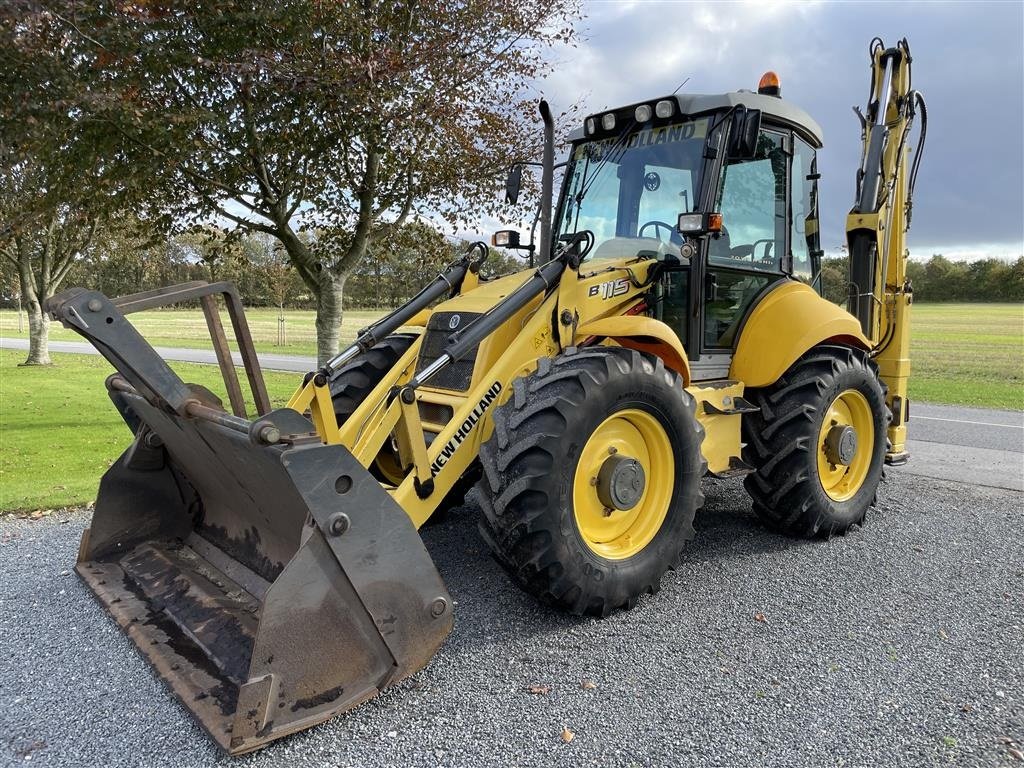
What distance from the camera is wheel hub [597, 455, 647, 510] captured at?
388 centimetres

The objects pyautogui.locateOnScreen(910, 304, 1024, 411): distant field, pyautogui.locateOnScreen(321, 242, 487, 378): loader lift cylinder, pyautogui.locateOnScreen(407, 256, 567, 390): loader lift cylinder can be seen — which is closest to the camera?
pyautogui.locateOnScreen(407, 256, 567, 390): loader lift cylinder

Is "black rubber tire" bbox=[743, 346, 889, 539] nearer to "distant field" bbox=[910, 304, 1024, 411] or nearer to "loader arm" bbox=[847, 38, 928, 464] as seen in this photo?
"loader arm" bbox=[847, 38, 928, 464]

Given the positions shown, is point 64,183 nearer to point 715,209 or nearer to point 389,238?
point 389,238

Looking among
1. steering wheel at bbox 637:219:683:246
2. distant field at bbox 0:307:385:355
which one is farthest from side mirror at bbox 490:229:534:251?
distant field at bbox 0:307:385:355

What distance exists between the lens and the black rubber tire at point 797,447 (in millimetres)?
4910

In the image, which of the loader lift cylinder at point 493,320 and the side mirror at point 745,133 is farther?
the side mirror at point 745,133

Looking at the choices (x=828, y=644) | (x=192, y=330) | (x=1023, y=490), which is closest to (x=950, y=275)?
(x=192, y=330)

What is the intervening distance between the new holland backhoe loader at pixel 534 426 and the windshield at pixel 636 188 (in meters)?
0.01

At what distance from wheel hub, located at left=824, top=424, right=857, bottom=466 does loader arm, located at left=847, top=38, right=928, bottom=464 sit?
1.40m

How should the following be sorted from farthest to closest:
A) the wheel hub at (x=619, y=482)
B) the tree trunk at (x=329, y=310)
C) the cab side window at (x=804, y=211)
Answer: the tree trunk at (x=329, y=310) < the cab side window at (x=804, y=211) < the wheel hub at (x=619, y=482)

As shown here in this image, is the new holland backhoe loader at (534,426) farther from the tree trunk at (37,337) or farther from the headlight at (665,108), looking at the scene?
the tree trunk at (37,337)

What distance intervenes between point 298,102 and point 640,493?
508 cm

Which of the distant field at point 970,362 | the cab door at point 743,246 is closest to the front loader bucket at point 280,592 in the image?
the cab door at point 743,246

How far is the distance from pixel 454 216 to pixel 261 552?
20.9ft
